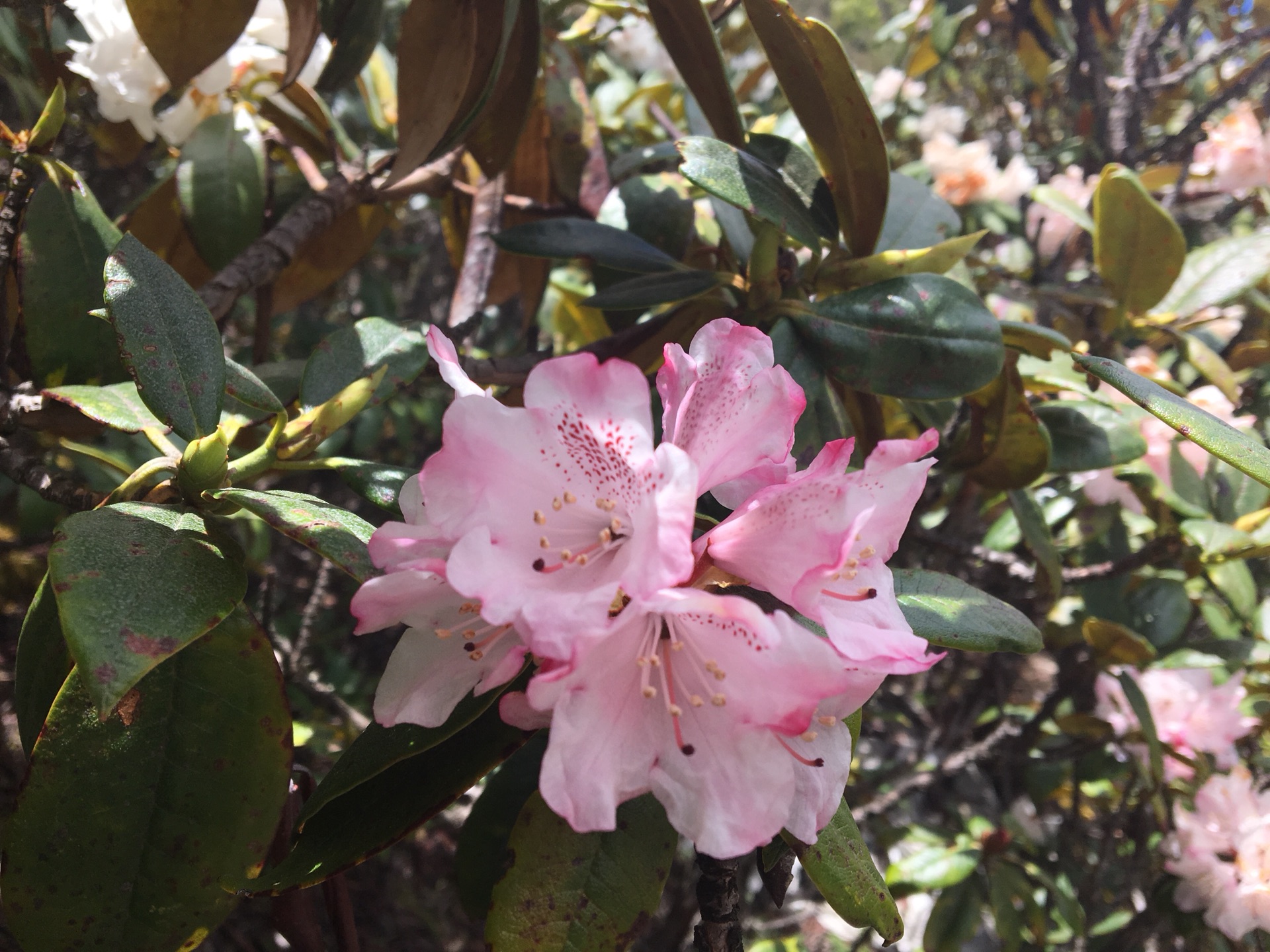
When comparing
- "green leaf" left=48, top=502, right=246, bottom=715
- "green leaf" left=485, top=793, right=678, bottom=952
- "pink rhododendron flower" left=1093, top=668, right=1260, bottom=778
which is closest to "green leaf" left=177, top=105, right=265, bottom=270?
"green leaf" left=48, top=502, right=246, bottom=715

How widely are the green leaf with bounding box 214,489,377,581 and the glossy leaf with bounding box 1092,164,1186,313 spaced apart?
1123 millimetres

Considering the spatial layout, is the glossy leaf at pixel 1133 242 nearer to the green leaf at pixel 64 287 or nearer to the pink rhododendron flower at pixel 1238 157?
the pink rhododendron flower at pixel 1238 157

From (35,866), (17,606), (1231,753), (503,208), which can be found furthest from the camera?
(17,606)

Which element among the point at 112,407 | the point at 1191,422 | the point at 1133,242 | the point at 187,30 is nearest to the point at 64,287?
the point at 112,407

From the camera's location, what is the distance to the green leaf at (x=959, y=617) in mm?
597

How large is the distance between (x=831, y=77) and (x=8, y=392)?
0.84m

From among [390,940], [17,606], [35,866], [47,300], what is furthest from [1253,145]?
[17,606]

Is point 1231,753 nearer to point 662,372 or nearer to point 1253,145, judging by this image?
point 1253,145

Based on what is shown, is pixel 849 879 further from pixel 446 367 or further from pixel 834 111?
pixel 834 111

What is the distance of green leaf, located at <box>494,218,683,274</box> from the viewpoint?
90 centimetres

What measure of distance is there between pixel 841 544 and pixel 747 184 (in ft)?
1.45

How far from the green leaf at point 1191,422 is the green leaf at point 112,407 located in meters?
0.70

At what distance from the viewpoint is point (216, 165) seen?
1.06 metres

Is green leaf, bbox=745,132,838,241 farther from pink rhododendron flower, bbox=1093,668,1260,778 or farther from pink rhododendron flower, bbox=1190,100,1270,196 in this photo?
pink rhododendron flower, bbox=1190,100,1270,196
